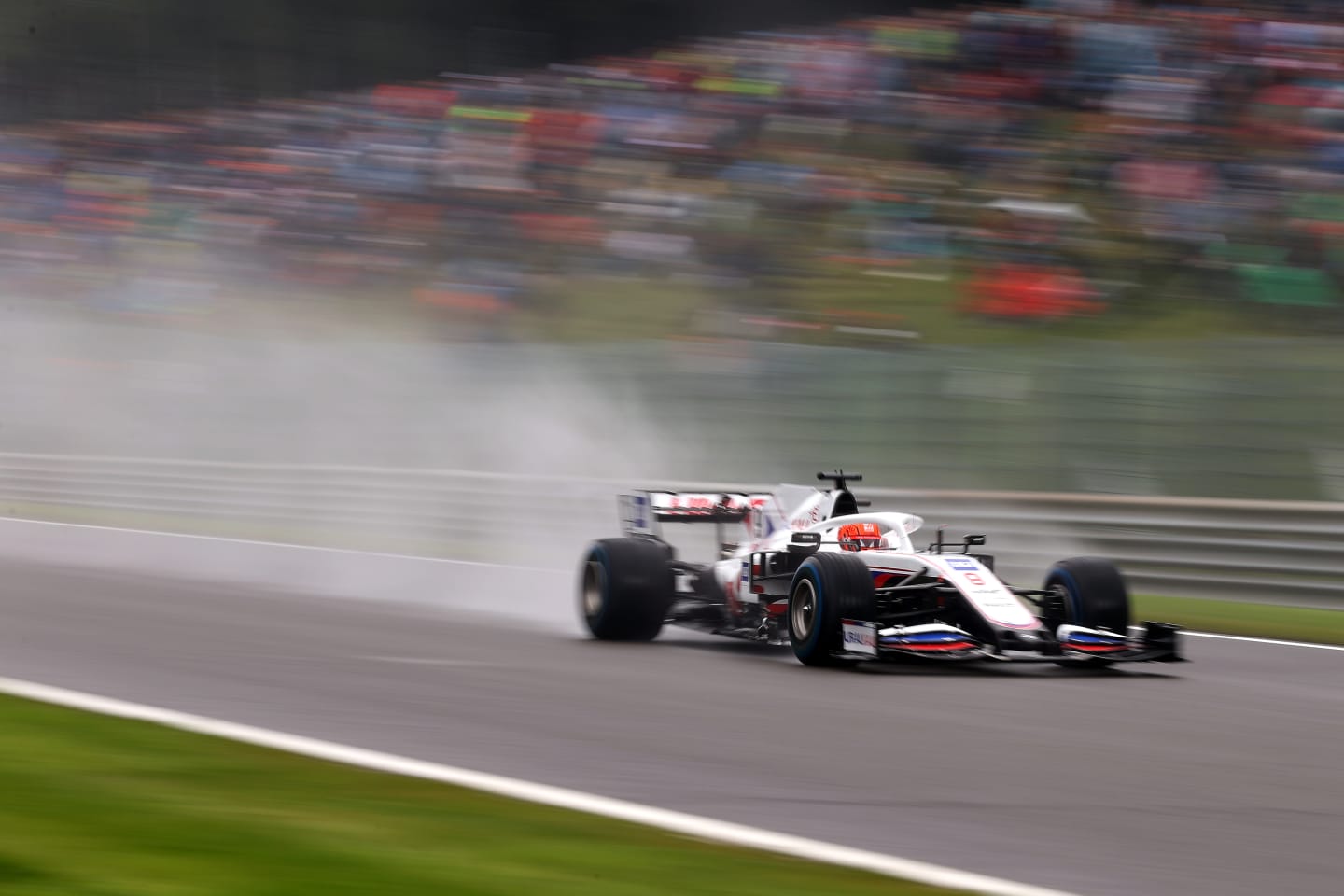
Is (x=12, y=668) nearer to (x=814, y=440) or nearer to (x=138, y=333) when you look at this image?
(x=814, y=440)

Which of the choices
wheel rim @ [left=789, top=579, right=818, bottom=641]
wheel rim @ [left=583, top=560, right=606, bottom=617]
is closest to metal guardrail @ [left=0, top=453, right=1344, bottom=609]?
wheel rim @ [left=583, top=560, right=606, bottom=617]

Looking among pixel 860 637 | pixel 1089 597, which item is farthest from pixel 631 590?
pixel 1089 597

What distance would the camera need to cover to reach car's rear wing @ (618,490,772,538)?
10.8m

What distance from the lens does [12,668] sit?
26.9ft

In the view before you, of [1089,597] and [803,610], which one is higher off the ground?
[1089,597]

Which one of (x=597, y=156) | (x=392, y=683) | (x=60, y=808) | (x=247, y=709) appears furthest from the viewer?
(x=597, y=156)

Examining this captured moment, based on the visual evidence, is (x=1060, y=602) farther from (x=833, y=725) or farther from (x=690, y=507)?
(x=833, y=725)

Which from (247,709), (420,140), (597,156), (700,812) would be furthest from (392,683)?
(420,140)

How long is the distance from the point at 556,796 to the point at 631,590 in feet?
15.5

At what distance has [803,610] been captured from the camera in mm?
9164

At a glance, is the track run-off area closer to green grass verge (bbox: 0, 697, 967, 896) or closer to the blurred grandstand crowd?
green grass verge (bbox: 0, 697, 967, 896)

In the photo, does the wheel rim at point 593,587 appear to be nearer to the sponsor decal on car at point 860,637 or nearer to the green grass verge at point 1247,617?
the sponsor decal on car at point 860,637

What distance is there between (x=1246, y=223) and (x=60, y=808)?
1167 cm

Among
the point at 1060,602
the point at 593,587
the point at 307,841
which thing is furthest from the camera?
the point at 593,587
